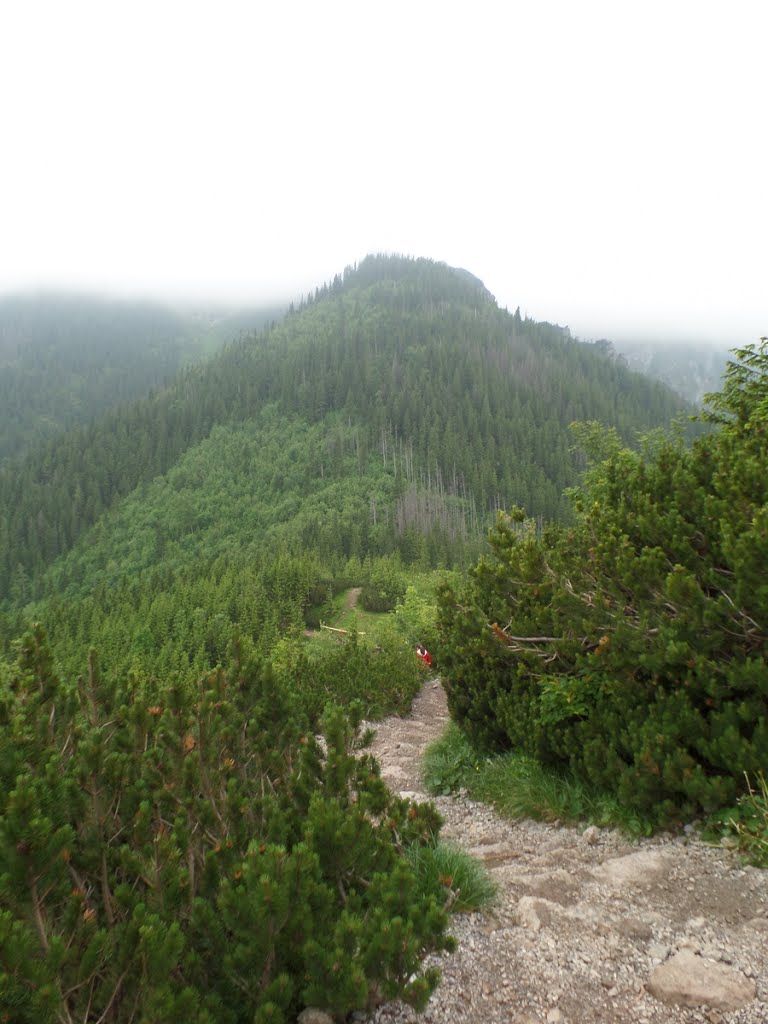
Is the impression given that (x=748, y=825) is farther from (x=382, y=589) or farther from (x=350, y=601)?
(x=350, y=601)

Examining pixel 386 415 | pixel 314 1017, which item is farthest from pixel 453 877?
pixel 386 415

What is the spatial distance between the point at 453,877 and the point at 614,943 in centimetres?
98

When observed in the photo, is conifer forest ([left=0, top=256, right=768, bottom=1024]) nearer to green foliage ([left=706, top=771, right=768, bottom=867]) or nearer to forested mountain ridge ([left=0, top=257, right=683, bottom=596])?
green foliage ([left=706, top=771, right=768, bottom=867])

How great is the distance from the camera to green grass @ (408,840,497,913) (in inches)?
132

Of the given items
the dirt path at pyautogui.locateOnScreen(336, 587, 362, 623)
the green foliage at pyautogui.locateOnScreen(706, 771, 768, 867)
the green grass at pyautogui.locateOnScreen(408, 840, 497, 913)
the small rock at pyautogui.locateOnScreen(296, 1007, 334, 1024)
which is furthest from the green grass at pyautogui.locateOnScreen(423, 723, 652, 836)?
the dirt path at pyautogui.locateOnScreen(336, 587, 362, 623)

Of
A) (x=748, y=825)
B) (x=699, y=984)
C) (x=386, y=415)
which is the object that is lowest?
(x=386, y=415)

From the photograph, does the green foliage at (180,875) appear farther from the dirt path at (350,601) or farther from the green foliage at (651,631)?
the dirt path at (350,601)

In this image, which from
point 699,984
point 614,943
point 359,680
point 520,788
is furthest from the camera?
point 359,680

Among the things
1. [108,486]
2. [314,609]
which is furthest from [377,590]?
[108,486]

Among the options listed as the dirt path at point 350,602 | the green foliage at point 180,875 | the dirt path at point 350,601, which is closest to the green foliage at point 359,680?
the green foliage at point 180,875

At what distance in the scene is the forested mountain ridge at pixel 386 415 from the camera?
10731 centimetres

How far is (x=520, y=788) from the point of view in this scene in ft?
18.8

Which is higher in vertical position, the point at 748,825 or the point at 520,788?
the point at 748,825

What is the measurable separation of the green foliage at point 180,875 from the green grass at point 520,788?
7.24 feet
